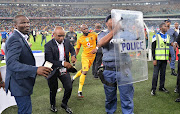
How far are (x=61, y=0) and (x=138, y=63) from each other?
6324cm

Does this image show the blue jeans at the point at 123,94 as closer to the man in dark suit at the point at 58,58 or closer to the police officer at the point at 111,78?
the police officer at the point at 111,78

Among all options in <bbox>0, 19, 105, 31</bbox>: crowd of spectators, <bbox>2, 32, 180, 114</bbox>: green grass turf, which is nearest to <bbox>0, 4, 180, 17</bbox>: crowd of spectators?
<bbox>0, 19, 105, 31</bbox>: crowd of spectators

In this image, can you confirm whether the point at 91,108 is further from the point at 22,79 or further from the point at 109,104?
the point at 22,79

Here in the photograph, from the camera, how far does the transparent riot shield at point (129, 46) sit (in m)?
2.21

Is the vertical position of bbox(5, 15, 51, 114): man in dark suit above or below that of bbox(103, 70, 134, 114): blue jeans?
above

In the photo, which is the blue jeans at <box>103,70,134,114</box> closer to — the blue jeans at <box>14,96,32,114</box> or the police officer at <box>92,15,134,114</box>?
the police officer at <box>92,15,134,114</box>

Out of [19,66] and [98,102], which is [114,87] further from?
→ [98,102]

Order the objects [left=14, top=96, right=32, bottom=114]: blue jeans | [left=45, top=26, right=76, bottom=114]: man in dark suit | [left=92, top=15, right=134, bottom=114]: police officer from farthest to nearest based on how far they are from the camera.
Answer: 1. [left=45, top=26, right=76, bottom=114]: man in dark suit
2. [left=92, top=15, right=134, bottom=114]: police officer
3. [left=14, top=96, right=32, bottom=114]: blue jeans

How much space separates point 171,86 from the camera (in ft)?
17.9

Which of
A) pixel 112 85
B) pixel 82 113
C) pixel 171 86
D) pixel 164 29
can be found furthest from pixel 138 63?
pixel 171 86

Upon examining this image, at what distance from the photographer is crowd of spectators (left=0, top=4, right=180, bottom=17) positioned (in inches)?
1994

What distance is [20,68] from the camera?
2.07m

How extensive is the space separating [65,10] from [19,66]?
57069mm

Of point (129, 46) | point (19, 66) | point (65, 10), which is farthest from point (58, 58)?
point (65, 10)
